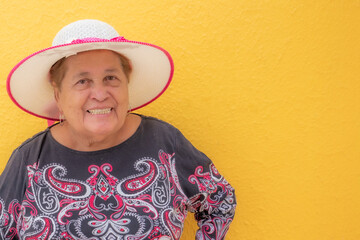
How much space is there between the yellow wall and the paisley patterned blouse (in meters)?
0.33

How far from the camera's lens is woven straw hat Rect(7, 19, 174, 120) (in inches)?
57.0

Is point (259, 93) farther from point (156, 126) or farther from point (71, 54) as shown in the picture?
point (71, 54)

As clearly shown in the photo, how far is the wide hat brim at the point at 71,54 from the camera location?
57.0 inches

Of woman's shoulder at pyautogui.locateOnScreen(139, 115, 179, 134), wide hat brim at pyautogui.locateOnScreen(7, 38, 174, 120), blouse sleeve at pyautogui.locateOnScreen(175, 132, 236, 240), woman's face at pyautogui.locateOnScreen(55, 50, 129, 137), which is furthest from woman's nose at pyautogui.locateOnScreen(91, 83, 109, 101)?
blouse sleeve at pyautogui.locateOnScreen(175, 132, 236, 240)

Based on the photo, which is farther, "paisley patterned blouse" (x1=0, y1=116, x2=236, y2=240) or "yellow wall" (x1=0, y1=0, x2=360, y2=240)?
"yellow wall" (x1=0, y1=0, x2=360, y2=240)

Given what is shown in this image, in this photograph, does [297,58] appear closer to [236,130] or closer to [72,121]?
[236,130]

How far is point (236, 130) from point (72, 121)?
0.80 meters

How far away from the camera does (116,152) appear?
5.32 feet

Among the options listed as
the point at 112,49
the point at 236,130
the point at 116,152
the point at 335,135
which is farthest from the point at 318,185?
the point at 112,49

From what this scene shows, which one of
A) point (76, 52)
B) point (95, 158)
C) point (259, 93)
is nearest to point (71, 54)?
point (76, 52)

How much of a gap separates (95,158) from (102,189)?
124 mm

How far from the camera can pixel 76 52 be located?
4.80 ft

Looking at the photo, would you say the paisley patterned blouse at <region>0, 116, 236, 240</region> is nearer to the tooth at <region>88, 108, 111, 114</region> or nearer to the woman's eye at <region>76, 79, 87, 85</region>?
the tooth at <region>88, 108, 111, 114</region>

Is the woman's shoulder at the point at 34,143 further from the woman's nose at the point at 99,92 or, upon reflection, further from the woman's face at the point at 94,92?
the woman's nose at the point at 99,92
